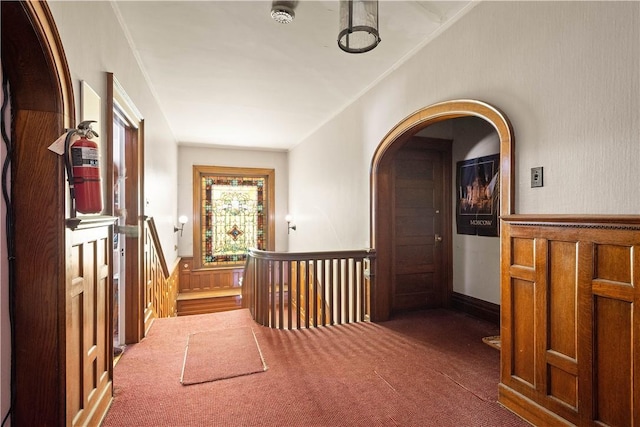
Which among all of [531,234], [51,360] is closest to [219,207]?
[51,360]

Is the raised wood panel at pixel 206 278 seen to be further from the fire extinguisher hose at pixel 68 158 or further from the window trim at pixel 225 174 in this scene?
the fire extinguisher hose at pixel 68 158

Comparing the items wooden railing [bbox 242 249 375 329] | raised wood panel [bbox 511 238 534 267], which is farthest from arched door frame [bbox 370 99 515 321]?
raised wood panel [bbox 511 238 534 267]

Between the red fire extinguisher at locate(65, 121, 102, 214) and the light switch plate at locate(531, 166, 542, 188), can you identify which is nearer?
the red fire extinguisher at locate(65, 121, 102, 214)

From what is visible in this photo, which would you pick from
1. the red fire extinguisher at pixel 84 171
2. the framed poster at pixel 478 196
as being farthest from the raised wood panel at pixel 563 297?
the red fire extinguisher at pixel 84 171

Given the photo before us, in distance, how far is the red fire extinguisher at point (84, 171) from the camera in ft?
4.75

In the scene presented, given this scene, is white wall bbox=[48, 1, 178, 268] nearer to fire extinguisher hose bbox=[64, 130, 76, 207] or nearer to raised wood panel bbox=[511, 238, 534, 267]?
fire extinguisher hose bbox=[64, 130, 76, 207]

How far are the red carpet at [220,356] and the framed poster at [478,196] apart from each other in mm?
2739

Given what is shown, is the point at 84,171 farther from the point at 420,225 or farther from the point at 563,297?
the point at 420,225

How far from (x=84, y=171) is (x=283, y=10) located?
1668 millimetres

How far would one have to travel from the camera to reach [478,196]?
144 inches

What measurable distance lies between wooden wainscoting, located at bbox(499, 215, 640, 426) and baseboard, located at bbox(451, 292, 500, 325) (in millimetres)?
1644

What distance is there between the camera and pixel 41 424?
1393mm

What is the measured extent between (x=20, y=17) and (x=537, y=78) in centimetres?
249

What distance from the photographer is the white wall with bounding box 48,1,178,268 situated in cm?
160
